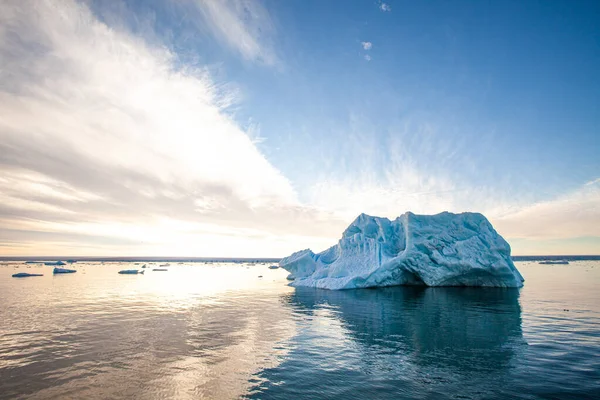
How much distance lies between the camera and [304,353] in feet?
39.8

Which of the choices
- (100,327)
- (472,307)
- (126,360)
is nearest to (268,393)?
(126,360)

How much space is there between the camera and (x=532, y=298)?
27.3 meters

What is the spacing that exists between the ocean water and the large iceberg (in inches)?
434

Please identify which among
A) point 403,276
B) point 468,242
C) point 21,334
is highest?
point 468,242

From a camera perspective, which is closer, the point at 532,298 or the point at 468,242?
the point at 532,298

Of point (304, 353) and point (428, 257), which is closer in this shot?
point (304, 353)

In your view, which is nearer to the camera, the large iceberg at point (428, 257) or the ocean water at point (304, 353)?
the ocean water at point (304, 353)

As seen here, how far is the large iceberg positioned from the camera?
108 feet

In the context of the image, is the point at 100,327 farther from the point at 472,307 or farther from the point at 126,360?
the point at 472,307

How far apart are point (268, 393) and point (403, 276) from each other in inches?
1308

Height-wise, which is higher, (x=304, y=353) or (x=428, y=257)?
(x=428, y=257)

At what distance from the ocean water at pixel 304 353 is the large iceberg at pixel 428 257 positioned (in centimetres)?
1102

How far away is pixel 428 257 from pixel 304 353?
26595mm

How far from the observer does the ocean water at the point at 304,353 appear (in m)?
8.79
